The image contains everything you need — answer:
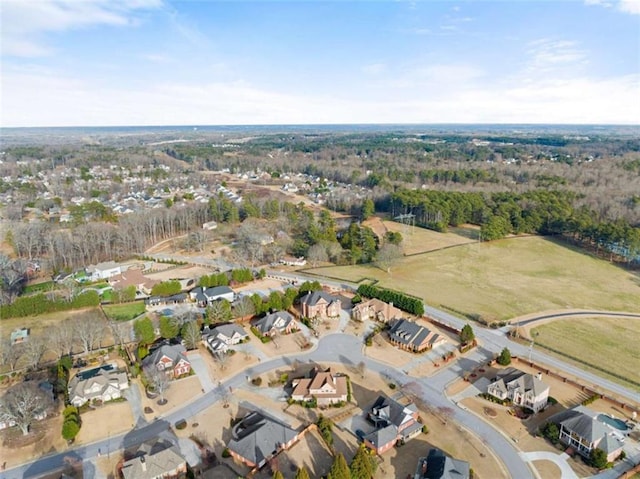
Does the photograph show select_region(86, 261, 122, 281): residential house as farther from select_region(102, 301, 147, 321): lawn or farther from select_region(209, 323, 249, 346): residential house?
select_region(209, 323, 249, 346): residential house

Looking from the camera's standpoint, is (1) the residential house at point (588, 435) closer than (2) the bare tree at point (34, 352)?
Yes

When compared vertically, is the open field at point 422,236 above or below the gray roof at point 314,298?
below

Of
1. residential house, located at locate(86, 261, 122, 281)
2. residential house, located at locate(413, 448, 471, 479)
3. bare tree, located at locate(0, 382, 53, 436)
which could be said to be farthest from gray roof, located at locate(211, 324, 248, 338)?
residential house, located at locate(86, 261, 122, 281)

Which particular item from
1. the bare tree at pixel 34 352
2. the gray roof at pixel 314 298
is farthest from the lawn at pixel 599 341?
the bare tree at pixel 34 352

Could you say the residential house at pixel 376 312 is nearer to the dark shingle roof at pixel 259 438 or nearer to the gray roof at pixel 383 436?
the gray roof at pixel 383 436

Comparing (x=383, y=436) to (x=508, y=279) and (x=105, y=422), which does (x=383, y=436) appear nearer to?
(x=105, y=422)
